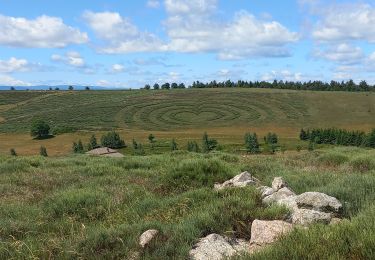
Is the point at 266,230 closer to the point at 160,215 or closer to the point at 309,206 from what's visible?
the point at 309,206

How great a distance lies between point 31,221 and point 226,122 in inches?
6831

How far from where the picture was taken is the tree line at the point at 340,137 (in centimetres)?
12639

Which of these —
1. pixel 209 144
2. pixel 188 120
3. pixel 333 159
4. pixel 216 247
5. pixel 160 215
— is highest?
pixel 216 247

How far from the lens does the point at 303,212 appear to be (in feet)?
24.5

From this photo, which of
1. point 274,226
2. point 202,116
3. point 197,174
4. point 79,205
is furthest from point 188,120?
point 274,226

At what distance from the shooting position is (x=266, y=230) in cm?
680

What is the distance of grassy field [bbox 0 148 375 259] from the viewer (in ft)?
18.4

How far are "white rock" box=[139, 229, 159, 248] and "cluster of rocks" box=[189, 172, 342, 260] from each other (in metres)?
0.72

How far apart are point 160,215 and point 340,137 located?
136253 millimetres

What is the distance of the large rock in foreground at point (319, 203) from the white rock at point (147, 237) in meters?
2.84

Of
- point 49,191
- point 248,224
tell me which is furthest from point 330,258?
point 49,191

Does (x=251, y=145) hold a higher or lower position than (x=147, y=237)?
lower

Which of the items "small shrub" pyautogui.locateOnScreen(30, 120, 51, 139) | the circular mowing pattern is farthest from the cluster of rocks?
the circular mowing pattern

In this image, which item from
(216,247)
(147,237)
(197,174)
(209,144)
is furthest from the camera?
(209,144)
